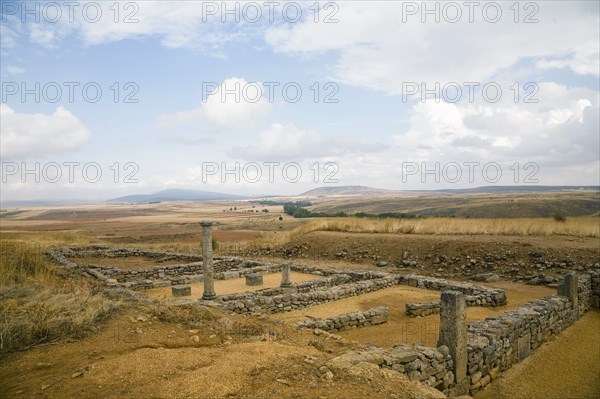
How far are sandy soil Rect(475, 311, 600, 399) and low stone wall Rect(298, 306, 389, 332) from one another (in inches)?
140

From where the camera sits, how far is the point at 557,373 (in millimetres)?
8164

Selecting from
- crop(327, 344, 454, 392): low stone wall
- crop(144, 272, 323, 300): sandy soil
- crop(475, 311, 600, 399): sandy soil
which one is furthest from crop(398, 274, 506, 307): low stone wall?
crop(327, 344, 454, 392): low stone wall

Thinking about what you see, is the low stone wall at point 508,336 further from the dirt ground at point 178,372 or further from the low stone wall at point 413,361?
the dirt ground at point 178,372

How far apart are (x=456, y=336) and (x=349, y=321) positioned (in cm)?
367

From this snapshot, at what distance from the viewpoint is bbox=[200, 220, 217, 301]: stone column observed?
40.8 feet

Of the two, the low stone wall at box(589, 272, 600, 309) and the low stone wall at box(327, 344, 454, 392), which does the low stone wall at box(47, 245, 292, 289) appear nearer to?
the low stone wall at box(327, 344, 454, 392)

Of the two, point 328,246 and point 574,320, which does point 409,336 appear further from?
point 328,246

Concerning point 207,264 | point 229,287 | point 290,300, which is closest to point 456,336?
point 290,300

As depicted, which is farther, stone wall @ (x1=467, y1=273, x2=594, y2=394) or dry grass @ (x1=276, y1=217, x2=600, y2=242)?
dry grass @ (x1=276, y1=217, x2=600, y2=242)

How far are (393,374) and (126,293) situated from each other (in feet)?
24.8

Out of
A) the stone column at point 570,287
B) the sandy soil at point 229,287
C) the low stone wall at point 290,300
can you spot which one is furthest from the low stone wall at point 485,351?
the sandy soil at point 229,287

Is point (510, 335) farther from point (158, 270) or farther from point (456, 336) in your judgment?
point (158, 270)

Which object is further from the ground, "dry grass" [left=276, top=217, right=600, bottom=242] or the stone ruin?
"dry grass" [left=276, top=217, right=600, bottom=242]

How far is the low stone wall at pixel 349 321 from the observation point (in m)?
9.41
